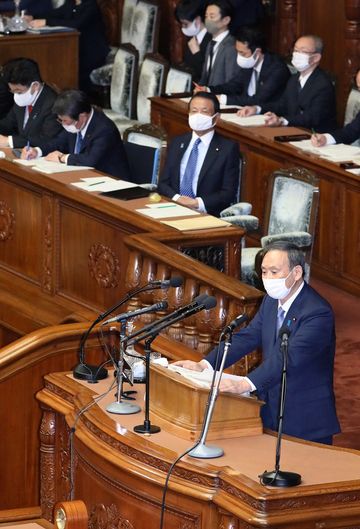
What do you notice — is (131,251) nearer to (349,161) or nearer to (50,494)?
(50,494)

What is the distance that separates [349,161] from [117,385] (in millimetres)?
4449

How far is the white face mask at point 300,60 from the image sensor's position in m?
10.7

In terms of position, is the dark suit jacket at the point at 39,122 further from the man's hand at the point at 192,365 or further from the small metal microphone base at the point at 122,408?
the small metal microphone base at the point at 122,408

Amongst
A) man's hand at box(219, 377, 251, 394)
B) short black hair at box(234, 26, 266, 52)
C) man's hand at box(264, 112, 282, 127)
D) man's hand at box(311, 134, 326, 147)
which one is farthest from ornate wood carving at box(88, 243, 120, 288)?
short black hair at box(234, 26, 266, 52)

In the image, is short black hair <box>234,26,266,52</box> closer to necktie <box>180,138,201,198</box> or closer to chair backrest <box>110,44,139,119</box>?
chair backrest <box>110,44,139,119</box>

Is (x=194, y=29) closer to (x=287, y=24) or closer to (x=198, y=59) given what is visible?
(x=198, y=59)

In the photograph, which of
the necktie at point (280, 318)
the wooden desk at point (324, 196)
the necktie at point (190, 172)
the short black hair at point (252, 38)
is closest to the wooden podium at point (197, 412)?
the necktie at point (280, 318)

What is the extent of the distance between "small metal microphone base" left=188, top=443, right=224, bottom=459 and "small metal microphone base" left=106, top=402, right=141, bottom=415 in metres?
0.51

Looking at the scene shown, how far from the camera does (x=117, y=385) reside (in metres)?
5.61

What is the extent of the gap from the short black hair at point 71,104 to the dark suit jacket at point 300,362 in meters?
3.35

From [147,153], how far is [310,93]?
1.81 meters

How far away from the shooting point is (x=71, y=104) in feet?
29.9

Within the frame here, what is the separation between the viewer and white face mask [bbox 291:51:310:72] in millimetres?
10727

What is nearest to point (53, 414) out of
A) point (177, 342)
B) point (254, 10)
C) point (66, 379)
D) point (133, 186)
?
point (66, 379)
